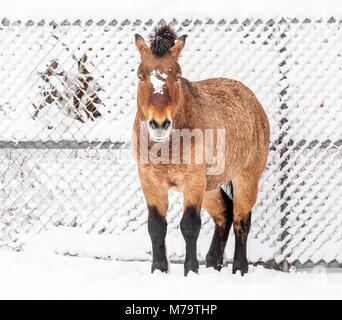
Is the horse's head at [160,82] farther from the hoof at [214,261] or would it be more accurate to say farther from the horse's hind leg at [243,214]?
the hoof at [214,261]

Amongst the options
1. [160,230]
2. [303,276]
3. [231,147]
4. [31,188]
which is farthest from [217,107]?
[31,188]

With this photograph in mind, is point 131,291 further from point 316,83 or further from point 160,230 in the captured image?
point 316,83

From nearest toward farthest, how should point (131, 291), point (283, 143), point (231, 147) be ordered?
point (131, 291) → point (231, 147) → point (283, 143)

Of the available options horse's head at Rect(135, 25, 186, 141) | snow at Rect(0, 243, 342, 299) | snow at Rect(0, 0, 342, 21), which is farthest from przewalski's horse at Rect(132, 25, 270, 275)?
snow at Rect(0, 0, 342, 21)

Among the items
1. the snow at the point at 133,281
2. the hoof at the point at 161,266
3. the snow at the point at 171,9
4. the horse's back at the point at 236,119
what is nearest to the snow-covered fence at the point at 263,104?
the snow at the point at 171,9

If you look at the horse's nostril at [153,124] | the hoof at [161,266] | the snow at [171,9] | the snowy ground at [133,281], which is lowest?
the snowy ground at [133,281]

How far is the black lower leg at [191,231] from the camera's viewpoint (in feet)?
13.8

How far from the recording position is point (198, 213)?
422cm

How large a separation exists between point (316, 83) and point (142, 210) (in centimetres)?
205

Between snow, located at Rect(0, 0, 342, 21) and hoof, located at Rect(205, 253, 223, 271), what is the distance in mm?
2100

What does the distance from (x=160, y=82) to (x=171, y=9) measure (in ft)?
5.26

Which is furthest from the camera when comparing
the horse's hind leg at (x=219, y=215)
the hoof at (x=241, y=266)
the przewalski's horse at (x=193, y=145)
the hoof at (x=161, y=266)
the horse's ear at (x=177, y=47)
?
the horse's hind leg at (x=219, y=215)

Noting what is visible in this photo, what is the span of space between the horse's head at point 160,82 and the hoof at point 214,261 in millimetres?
1464

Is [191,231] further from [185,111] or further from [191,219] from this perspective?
[185,111]
